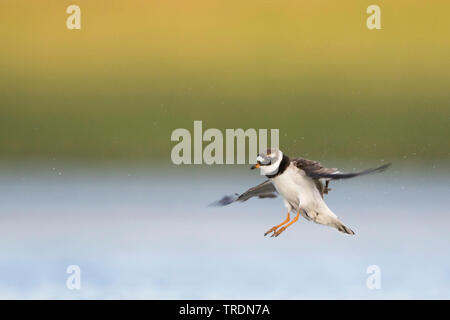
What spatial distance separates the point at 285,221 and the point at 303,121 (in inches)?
22.0

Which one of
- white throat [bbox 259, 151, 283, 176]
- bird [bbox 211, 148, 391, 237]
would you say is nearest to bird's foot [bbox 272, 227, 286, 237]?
bird [bbox 211, 148, 391, 237]

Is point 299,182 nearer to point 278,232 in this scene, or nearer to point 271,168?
point 271,168

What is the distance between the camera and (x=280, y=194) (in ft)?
10.6

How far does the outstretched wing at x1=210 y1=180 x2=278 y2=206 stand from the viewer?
3.32m

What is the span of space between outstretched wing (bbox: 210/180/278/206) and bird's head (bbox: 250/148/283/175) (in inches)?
5.6

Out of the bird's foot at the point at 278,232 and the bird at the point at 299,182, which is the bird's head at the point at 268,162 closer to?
the bird at the point at 299,182

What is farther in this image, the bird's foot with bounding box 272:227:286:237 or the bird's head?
the bird's foot with bounding box 272:227:286:237

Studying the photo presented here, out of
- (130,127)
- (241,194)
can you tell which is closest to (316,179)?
(241,194)

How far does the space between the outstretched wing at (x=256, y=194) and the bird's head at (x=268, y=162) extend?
142 mm

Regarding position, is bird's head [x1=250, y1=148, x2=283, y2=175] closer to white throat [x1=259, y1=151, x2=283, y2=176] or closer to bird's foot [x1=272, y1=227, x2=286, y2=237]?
white throat [x1=259, y1=151, x2=283, y2=176]

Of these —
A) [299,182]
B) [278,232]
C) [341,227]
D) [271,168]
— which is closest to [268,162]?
[271,168]

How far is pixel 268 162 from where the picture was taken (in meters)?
3.14

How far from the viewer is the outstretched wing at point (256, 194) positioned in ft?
10.9

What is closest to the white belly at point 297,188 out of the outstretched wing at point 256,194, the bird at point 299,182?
the bird at point 299,182
